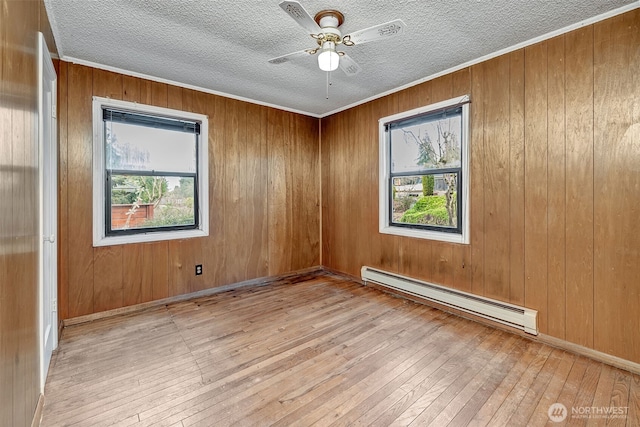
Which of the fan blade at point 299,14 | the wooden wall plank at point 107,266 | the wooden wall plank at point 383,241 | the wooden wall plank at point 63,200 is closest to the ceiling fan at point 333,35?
the fan blade at point 299,14

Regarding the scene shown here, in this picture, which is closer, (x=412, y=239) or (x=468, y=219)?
(x=468, y=219)

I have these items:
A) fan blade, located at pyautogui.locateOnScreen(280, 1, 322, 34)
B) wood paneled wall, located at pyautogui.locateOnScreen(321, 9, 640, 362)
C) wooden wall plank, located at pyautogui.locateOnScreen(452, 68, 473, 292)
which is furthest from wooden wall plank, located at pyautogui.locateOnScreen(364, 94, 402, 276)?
fan blade, located at pyautogui.locateOnScreen(280, 1, 322, 34)

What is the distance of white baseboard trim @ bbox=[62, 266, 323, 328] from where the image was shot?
294cm

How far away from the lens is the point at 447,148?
127 inches

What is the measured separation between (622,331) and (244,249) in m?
3.86

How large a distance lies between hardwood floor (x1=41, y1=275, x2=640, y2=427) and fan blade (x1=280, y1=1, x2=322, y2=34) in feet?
7.72

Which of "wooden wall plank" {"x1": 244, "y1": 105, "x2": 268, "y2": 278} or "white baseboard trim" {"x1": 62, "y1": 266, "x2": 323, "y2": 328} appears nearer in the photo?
"white baseboard trim" {"x1": 62, "y1": 266, "x2": 323, "y2": 328}

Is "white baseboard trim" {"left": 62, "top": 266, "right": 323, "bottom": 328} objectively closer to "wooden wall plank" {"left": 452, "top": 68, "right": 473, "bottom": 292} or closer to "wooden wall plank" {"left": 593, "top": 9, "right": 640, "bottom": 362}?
"wooden wall plank" {"left": 452, "top": 68, "right": 473, "bottom": 292}

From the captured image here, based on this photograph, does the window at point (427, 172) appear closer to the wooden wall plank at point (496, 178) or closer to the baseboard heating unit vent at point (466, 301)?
the wooden wall plank at point (496, 178)

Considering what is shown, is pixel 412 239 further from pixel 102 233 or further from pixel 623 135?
pixel 102 233

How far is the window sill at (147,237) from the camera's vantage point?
3020 millimetres

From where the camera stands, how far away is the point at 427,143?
3424 mm

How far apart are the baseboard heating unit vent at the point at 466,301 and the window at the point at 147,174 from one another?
8.18ft

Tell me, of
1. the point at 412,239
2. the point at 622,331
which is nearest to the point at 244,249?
the point at 412,239
